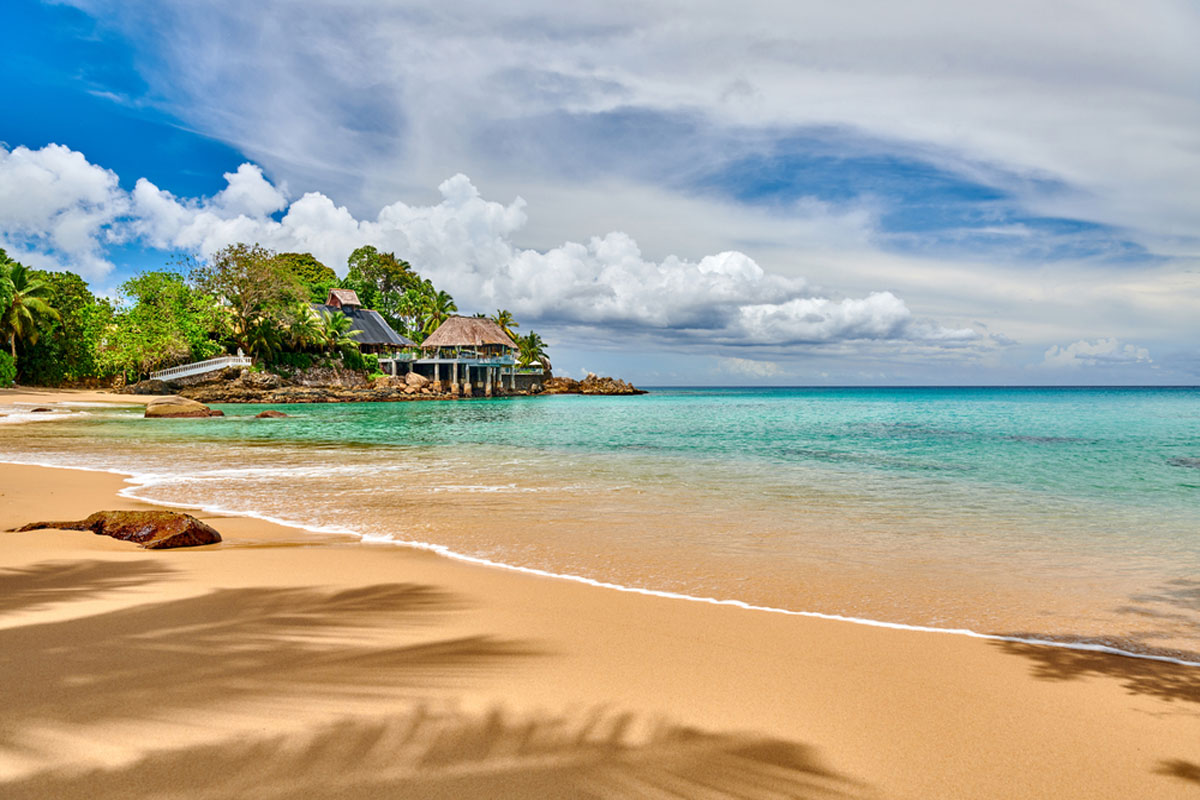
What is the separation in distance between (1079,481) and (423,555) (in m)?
13.8

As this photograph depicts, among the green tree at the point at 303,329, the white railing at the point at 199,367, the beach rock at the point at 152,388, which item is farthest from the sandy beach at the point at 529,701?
the green tree at the point at 303,329

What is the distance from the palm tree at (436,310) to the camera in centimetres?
7775

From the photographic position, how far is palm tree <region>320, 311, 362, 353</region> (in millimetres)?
58338

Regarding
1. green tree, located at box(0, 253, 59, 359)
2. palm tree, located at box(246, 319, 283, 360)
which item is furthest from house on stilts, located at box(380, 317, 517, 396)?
green tree, located at box(0, 253, 59, 359)

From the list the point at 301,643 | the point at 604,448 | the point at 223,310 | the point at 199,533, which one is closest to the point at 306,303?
the point at 223,310

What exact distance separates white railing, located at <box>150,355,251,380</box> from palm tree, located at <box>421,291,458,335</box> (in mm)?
28409

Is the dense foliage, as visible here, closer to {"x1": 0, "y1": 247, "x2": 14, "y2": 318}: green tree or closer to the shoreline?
{"x1": 0, "y1": 247, "x2": 14, "y2": 318}: green tree

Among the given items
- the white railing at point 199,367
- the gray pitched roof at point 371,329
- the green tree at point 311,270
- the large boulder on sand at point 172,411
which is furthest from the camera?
the green tree at point 311,270

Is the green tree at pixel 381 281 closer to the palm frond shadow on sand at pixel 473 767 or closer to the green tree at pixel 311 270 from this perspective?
the green tree at pixel 311 270

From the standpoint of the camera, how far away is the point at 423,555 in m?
6.55

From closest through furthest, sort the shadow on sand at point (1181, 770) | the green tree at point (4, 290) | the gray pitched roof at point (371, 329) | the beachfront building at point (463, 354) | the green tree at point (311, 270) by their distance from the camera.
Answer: the shadow on sand at point (1181, 770)
the green tree at point (4, 290)
the gray pitched roof at point (371, 329)
the beachfront building at point (463, 354)
the green tree at point (311, 270)

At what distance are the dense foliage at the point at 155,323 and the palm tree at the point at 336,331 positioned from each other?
0.79ft

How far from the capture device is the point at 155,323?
1913 inches

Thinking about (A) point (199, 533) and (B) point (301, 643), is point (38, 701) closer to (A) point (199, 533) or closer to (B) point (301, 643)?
(B) point (301, 643)
